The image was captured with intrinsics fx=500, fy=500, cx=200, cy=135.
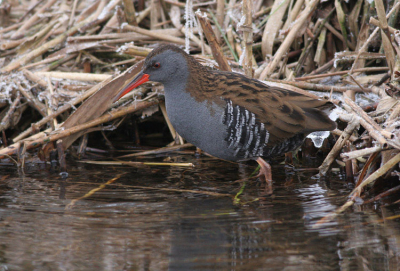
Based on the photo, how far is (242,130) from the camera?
3.14 metres

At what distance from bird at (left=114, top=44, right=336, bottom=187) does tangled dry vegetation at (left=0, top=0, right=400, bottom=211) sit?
0.26 metres

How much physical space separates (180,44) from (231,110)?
166 centimetres

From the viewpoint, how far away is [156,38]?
4.65 meters

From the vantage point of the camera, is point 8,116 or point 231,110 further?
point 8,116

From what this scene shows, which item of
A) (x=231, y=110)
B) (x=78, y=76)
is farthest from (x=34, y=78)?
(x=231, y=110)

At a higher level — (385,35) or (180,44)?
(180,44)

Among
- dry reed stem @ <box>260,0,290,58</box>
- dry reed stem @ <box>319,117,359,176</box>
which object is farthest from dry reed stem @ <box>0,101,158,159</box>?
dry reed stem @ <box>319,117,359,176</box>

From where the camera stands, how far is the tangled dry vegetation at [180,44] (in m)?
3.54

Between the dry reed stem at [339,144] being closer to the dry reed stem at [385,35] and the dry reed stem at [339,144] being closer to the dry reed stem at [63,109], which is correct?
the dry reed stem at [385,35]

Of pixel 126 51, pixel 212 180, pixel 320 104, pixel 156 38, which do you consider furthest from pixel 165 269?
pixel 156 38

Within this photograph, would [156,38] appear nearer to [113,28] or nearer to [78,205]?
[113,28]

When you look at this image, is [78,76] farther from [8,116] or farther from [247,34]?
[247,34]

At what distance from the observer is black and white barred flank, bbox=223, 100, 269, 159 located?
3.13 meters

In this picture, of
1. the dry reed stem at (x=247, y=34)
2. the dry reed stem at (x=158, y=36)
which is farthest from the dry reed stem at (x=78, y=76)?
the dry reed stem at (x=247, y=34)
